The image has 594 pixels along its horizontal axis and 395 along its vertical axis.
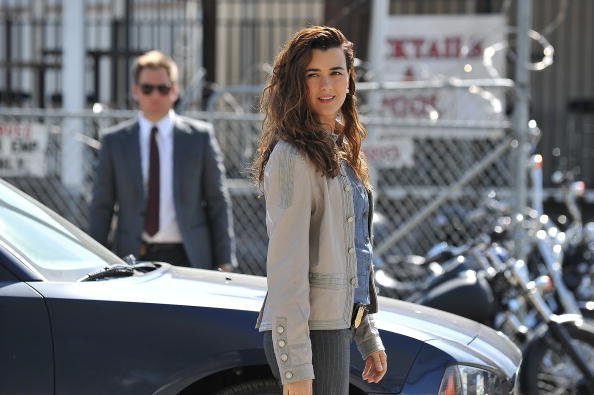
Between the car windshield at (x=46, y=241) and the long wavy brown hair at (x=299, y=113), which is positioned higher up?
the long wavy brown hair at (x=299, y=113)

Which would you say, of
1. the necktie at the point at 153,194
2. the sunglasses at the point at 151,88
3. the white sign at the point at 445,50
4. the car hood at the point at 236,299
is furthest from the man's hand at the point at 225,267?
the white sign at the point at 445,50

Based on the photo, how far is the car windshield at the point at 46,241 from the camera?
387 cm

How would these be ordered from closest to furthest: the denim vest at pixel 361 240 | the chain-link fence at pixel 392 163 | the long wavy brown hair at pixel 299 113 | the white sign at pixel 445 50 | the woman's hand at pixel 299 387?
the woman's hand at pixel 299 387
the long wavy brown hair at pixel 299 113
the denim vest at pixel 361 240
the chain-link fence at pixel 392 163
the white sign at pixel 445 50

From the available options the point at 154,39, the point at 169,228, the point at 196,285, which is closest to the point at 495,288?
the point at 169,228

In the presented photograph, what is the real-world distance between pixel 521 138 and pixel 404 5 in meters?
5.06

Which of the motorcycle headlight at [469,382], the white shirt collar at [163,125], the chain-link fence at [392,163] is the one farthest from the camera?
the chain-link fence at [392,163]

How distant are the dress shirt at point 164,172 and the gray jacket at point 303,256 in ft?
7.85

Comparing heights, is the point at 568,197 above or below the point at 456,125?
below

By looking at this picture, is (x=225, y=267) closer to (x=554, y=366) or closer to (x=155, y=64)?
(x=155, y=64)

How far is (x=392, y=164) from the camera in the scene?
7266mm

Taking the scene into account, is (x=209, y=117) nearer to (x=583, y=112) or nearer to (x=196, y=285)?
(x=196, y=285)

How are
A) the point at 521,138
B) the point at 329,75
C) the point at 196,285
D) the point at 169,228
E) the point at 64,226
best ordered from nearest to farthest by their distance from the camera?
1. the point at 329,75
2. the point at 196,285
3. the point at 64,226
4. the point at 169,228
5. the point at 521,138

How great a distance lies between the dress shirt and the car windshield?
103 centimetres

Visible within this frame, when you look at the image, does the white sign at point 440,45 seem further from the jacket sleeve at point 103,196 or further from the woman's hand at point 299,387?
the woman's hand at point 299,387
